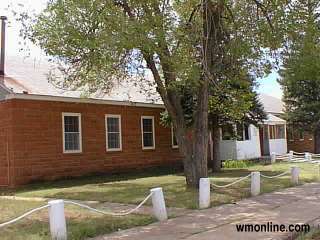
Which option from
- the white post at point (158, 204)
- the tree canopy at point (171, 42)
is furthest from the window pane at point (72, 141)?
the white post at point (158, 204)

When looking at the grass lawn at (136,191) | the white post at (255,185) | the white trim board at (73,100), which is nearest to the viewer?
the grass lawn at (136,191)

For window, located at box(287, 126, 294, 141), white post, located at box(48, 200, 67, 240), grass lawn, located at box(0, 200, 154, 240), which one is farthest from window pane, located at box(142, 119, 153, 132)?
white post, located at box(48, 200, 67, 240)

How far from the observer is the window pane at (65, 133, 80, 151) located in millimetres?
24578

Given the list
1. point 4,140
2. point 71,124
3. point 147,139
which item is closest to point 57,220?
point 4,140

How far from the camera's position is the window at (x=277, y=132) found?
4224cm

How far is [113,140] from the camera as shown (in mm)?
27203

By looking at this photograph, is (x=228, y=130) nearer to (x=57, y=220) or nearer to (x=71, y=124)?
(x=71, y=124)

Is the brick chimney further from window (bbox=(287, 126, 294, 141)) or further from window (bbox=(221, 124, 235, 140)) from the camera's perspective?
window (bbox=(287, 126, 294, 141))

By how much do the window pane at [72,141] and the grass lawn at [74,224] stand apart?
1067 cm

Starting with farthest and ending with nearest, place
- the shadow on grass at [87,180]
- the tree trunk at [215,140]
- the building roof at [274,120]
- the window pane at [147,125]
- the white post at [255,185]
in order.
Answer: the building roof at [274,120] < the window pane at [147,125] < the tree trunk at [215,140] < the shadow on grass at [87,180] < the white post at [255,185]

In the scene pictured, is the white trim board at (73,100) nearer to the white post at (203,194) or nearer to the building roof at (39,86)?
the building roof at (39,86)

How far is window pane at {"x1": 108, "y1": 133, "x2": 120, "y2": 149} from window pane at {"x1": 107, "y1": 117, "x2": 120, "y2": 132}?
25cm

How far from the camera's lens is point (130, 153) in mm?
27969

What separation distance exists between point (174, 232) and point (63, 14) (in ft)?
23.7
